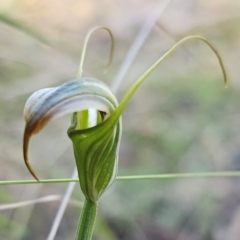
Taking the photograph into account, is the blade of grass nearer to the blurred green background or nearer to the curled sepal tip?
the blurred green background

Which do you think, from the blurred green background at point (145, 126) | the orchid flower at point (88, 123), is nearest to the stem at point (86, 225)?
the orchid flower at point (88, 123)

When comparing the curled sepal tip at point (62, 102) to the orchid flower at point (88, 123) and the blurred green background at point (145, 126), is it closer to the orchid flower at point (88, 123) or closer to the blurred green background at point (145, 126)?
the orchid flower at point (88, 123)

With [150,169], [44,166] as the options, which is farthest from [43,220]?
[150,169]

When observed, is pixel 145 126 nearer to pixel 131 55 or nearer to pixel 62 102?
pixel 131 55

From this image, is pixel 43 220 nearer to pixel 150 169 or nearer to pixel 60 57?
pixel 150 169

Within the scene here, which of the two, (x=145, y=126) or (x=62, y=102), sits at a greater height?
(x=145, y=126)

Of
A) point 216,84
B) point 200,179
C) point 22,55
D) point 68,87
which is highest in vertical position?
point 216,84

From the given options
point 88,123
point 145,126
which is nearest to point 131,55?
point 145,126
